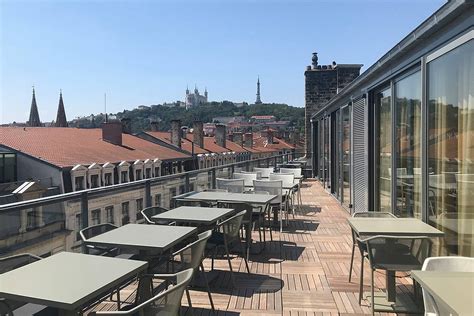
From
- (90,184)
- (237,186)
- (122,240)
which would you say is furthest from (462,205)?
(90,184)

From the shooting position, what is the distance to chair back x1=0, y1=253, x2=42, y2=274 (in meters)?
2.68

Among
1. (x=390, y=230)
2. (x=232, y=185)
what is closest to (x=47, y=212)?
(x=390, y=230)

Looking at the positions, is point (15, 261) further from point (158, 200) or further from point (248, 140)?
point (248, 140)

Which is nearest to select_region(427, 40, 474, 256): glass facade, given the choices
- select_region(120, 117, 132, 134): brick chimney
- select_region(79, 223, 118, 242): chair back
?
select_region(79, 223, 118, 242): chair back

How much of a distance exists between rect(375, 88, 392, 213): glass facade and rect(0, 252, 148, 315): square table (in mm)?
3764

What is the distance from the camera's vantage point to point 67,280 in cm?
221

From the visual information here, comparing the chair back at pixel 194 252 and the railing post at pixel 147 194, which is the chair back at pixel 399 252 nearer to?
the chair back at pixel 194 252

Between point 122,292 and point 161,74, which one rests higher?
point 161,74

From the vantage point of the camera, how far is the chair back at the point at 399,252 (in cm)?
318

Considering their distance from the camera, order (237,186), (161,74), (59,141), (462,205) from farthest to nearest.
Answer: (59,141)
(161,74)
(237,186)
(462,205)

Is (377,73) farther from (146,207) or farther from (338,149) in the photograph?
(338,149)

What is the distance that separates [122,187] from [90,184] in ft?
88.7

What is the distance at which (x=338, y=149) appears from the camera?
31.3ft

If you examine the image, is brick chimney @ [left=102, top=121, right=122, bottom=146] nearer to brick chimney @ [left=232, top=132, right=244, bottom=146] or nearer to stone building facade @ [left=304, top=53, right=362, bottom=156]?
brick chimney @ [left=232, top=132, right=244, bottom=146]
